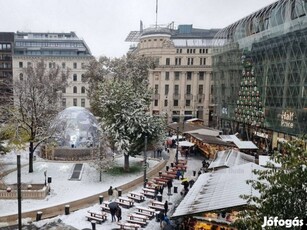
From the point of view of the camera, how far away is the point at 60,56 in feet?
252

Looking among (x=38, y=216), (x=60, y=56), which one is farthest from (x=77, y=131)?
(x=60, y=56)

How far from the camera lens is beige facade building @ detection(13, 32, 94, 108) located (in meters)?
76.6

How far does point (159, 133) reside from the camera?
30.7 metres

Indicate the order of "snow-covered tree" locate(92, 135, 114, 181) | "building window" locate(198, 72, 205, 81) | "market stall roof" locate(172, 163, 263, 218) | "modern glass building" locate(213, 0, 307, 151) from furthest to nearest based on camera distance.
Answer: "building window" locate(198, 72, 205, 81) < "modern glass building" locate(213, 0, 307, 151) < "snow-covered tree" locate(92, 135, 114, 181) < "market stall roof" locate(172, 163, 263, 218)

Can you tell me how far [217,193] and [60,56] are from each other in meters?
67.4

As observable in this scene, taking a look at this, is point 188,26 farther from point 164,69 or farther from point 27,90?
point 27,90

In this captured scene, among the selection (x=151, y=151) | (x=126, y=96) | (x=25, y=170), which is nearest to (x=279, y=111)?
(x=151, y=151)

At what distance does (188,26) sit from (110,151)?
5122cm

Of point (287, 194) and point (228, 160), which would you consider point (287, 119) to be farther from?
point (287, 194)

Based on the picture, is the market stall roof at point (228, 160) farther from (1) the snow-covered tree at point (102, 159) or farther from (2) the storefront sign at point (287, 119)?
(2) the storefront sign at point (287, 119)

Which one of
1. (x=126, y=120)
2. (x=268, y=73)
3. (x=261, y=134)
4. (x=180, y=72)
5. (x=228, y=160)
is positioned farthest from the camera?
(x=180, y=72)

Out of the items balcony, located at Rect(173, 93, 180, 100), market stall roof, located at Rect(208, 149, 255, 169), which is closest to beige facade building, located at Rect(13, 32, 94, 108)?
balcony, located at Rect(173, 93, 180, 100)

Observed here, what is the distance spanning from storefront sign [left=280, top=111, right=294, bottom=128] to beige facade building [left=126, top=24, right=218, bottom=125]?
114 ft

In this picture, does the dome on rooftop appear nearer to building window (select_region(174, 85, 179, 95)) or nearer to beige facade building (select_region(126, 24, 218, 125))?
beige facade building (select_region(126, 24, 218, 125))
